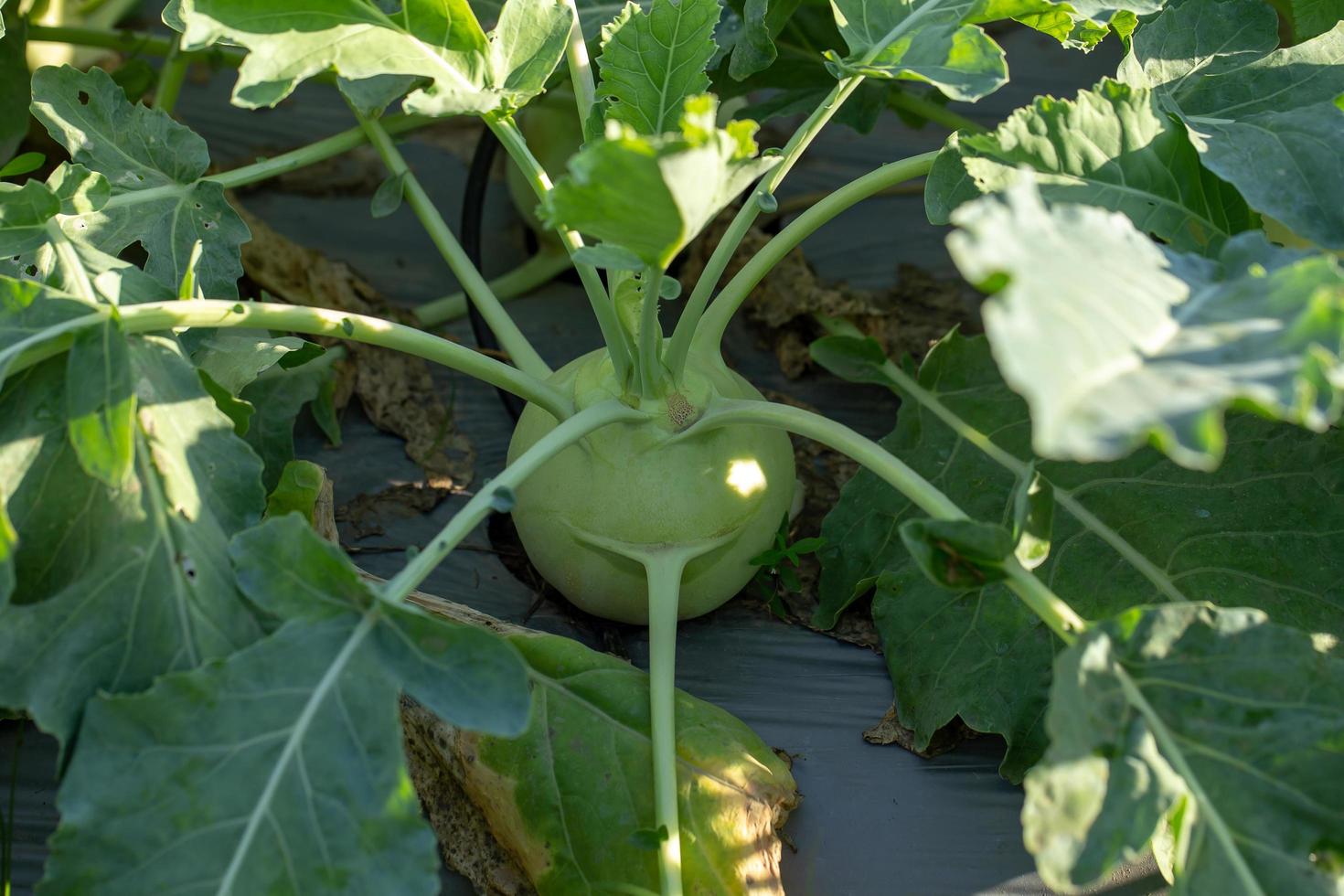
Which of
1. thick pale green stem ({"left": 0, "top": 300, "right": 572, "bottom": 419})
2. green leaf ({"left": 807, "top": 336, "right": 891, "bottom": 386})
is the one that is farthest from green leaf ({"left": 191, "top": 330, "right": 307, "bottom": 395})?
green leaf ({"left": 807, "top": 336, "right": 891, "bottom": 386})

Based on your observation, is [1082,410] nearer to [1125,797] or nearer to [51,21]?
[1125,797]

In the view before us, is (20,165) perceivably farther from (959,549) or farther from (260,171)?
(959,549)

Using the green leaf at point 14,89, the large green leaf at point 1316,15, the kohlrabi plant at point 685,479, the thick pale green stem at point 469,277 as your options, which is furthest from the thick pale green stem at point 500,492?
the green leaf at point 14,89

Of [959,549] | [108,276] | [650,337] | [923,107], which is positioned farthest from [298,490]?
[923,107]

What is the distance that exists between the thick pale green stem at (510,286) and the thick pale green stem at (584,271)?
1.91 feet

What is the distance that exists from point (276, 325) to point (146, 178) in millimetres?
361

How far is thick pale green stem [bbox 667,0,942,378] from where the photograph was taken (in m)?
1.08

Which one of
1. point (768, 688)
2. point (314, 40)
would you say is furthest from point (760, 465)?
point (314, 40)

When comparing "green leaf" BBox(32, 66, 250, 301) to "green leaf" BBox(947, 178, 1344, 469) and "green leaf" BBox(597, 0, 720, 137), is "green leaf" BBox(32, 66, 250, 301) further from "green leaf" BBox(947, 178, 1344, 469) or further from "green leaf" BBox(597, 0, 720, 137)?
"green leaf" BBox(947, 178, 1344, 469)

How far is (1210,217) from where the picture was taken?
103 centimetres

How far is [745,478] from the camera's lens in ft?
3.91

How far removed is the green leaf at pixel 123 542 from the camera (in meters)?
0.85

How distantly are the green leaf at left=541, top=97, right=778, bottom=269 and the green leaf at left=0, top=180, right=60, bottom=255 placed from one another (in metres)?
0.48

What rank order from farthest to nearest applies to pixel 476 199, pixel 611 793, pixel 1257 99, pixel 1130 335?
pixel 476 199 → pixel 1257 99 → pixel 611 793 → pixel 1130 335
